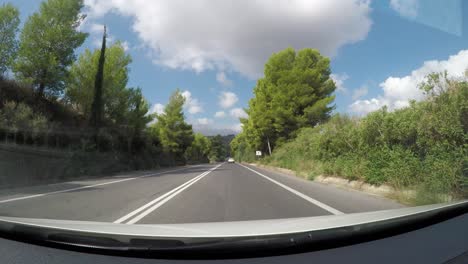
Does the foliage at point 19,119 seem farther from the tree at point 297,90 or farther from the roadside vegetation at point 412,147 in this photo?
the tree at point 297,90

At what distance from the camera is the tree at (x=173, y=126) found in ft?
173

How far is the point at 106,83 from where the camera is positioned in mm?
28516

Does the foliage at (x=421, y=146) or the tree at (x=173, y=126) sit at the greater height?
the tree at (x=173, y=126)

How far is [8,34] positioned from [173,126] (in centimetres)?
3454

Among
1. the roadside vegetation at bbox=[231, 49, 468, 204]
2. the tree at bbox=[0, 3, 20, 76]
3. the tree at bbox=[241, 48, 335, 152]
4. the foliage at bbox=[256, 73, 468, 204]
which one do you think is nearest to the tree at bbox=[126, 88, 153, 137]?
the tree at bbox=[0, 3, 20, 76]

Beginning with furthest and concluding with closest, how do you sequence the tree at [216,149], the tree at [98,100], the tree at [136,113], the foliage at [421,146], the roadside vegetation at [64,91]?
the tree at [216,149] < the tree at [136,113] < the tree at [98,100] < the roadside vegetation at [64,91] < the foliage at [421,146]

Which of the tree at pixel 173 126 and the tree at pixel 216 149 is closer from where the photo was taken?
the tree at pixel 173 126

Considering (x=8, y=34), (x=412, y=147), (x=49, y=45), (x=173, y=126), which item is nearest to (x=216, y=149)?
(x=173, y=126)

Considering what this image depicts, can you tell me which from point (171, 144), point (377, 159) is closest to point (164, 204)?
point (377, 159)

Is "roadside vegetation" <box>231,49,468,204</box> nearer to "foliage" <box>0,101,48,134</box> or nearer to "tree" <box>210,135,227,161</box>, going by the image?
"foliage" <box>0,101,48,134</box>

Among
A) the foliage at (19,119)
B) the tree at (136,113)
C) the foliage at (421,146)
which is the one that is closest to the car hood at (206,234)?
the foliage at (421,146)

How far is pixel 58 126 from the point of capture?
21.2 m

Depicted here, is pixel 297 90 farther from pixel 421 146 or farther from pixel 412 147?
pixel 421 146

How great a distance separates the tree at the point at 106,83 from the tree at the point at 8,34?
4.80m
